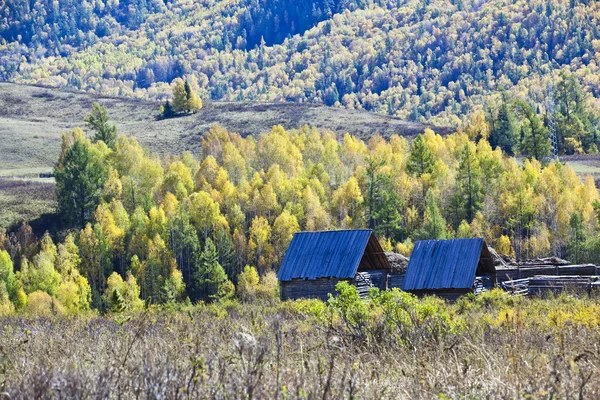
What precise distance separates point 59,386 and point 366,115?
145085 millimetres

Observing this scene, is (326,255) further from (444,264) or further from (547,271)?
(547,271)

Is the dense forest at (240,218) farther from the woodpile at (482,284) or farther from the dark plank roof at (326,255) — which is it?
the woodpile at (482,284)

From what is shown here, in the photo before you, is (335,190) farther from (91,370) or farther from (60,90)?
(60,90)

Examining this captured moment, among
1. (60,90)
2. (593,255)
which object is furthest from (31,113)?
(593,255)

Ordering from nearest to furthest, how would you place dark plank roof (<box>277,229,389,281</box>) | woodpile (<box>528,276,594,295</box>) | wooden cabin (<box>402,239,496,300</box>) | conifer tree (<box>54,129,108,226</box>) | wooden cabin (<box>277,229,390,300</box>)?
woodpile (<box>528,276,594,295</box>) < wooden cabin (<box>402,239,496,300</box>) < dark plank roof (<box>277,229,389,281</box>) < wooden cabin (<box>277,229,390,300</box>) < conifer tree (<box>54,129,108,226</box>)

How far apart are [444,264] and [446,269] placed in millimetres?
288

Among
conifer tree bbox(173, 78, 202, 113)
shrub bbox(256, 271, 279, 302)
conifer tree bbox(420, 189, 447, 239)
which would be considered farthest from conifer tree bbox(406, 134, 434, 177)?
conifer tree bbox(173, 78, 202, 113)

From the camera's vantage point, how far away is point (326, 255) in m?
37.0

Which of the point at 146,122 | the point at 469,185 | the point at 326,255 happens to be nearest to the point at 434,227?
the point at 469,185

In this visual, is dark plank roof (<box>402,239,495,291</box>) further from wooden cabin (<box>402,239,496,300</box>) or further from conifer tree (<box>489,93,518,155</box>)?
conifer tree (<box>489,93,518,155</box>)

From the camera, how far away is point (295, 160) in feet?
333

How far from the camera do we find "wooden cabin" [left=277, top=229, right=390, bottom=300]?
36125mm

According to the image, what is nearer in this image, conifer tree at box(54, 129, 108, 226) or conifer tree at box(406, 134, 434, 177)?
conifer tree at box(54, 129, 108, 226)

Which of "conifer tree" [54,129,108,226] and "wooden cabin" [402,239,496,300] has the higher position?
"wooden cabin" [402,239,496,300]
